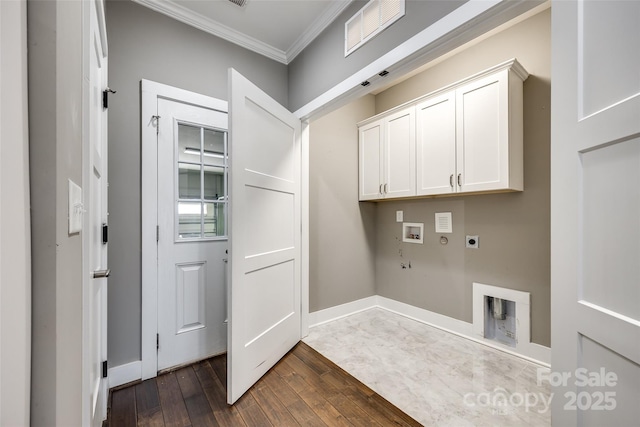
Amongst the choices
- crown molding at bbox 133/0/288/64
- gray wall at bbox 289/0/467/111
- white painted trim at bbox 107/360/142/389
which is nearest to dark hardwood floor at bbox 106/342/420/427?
white painted trim at bbox 107/360/142/389

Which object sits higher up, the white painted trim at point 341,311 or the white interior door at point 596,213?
the white interior door at point 596,213

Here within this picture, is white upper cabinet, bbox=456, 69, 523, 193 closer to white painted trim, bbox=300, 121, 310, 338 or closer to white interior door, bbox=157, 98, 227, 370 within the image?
white painted trim, bbox=300, 121, 310, 338

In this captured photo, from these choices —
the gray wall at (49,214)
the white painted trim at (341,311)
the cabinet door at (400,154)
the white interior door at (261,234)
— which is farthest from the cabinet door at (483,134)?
the gray wall at (49,214)

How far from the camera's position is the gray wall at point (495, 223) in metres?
2.09

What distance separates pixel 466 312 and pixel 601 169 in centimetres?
220

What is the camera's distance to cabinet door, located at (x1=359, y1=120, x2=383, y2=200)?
9.99 ft

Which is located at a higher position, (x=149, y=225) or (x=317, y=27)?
(x=317, y=27)

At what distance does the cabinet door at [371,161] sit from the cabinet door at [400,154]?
0.09 m

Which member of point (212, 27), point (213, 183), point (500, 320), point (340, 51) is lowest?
point (500, 320)

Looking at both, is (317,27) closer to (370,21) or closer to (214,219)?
(370,21)

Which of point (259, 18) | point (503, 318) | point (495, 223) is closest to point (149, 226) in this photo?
point (259, 18)

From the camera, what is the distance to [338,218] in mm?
3062

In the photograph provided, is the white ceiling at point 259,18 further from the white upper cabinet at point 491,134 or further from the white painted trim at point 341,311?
the white painted trim at point 341,311

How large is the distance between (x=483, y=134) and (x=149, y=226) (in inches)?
105
